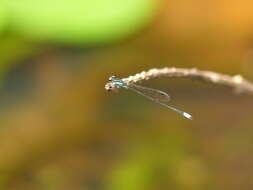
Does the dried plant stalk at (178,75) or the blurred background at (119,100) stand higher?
the blurred background at (119,100)

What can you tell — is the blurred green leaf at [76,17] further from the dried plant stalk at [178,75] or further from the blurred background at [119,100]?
the dried plant stalk at [178,75]

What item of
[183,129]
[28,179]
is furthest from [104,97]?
[28,179]

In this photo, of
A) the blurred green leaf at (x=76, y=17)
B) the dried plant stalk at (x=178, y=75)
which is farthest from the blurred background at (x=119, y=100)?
the dried plant stalk at (x=178, y=75)

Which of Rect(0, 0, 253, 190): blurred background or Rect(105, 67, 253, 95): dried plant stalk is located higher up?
Rect(0, 0, 253, 190): blurred background

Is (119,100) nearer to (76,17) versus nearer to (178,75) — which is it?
(76,17)

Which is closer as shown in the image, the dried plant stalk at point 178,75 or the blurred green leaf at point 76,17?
the dried plant stalk at point 178,75

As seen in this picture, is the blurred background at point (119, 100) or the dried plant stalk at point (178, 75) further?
the blurred background at point (119, 100)

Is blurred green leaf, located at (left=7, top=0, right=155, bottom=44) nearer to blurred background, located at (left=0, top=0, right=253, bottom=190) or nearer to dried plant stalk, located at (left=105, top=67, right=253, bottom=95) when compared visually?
blurred background, located at (left=0, top=0, right=253, bottom=190)

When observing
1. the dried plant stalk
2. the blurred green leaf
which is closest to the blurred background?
the blurred green leaf
